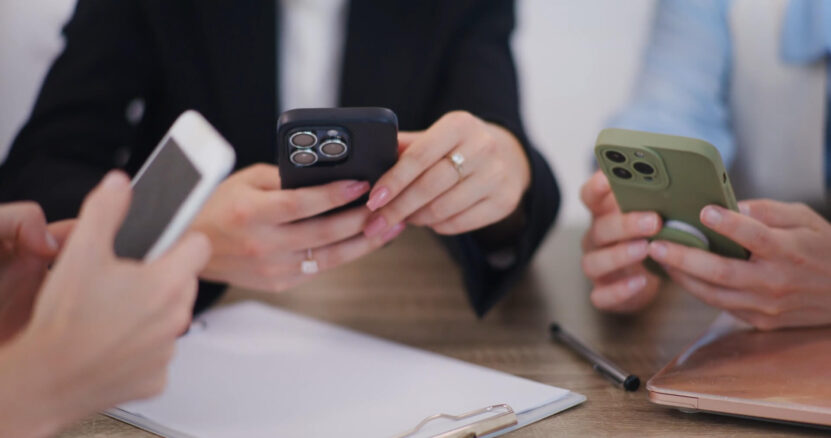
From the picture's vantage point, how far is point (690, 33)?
1.04 meters

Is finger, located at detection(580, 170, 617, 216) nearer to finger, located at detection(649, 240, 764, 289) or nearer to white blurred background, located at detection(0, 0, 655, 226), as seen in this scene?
finger, located at detection(649, 240, 764, 289)

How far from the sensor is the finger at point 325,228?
2.04ft

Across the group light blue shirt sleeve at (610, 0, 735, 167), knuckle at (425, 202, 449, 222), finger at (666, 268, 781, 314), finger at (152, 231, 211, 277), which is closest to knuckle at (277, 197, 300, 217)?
knuckle at (425, 202, 449, 222)

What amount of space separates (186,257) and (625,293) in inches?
17.5

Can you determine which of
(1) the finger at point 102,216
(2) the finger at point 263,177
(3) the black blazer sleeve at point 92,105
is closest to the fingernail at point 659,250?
(2) the finger at point 263,177

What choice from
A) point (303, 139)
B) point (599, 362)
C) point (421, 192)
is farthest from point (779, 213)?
point (303, 139)

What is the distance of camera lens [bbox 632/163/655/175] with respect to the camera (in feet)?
1.82

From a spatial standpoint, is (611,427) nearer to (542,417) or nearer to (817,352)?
(542,417)

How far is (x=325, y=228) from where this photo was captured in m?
0.62

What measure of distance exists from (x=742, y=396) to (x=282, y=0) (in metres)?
0.82

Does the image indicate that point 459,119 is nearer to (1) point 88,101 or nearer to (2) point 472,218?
(2) point 472,218

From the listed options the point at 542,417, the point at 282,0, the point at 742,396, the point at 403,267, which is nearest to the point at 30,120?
the point at 282,0

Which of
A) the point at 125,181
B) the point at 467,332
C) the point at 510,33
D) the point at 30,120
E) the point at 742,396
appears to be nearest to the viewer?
the point at 125,181

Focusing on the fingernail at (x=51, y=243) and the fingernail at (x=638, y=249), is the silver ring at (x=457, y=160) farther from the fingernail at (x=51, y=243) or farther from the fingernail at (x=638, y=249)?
the fingernail at (x=51, y=243)
